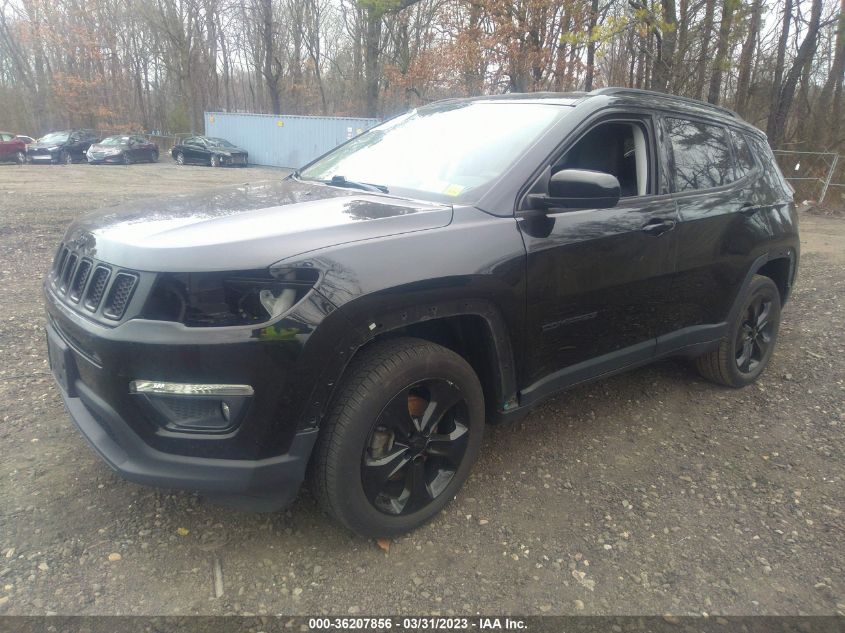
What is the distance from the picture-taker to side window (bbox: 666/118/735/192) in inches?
131

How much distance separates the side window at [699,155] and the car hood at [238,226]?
1630 mm

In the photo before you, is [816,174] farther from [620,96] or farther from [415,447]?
[415,447]

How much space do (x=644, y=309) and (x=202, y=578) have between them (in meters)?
2.42

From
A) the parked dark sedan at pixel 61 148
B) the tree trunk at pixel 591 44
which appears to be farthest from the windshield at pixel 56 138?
the tree trunk at pixel 591 44

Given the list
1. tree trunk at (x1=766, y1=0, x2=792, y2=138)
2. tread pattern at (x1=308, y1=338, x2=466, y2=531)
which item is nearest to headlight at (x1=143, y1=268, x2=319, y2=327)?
tread pattern at (x1=308, y1=338, x2=466, y2=531)

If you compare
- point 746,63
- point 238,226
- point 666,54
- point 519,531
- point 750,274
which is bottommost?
point 519,531

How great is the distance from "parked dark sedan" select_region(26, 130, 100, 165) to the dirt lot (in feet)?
82.7

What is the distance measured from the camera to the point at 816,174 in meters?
15.7

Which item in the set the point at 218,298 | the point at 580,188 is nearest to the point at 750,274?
the point at 580,188

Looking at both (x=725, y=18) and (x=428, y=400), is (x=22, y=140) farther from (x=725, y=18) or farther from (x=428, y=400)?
(x=428, y=400)

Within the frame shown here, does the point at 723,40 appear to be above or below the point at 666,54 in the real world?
above

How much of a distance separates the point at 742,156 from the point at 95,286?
3811 mm

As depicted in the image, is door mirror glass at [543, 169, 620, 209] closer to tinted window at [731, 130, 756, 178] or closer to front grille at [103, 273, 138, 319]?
front grille at [103, 273, 138, 319]

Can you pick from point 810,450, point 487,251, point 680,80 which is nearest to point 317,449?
point 487,251
